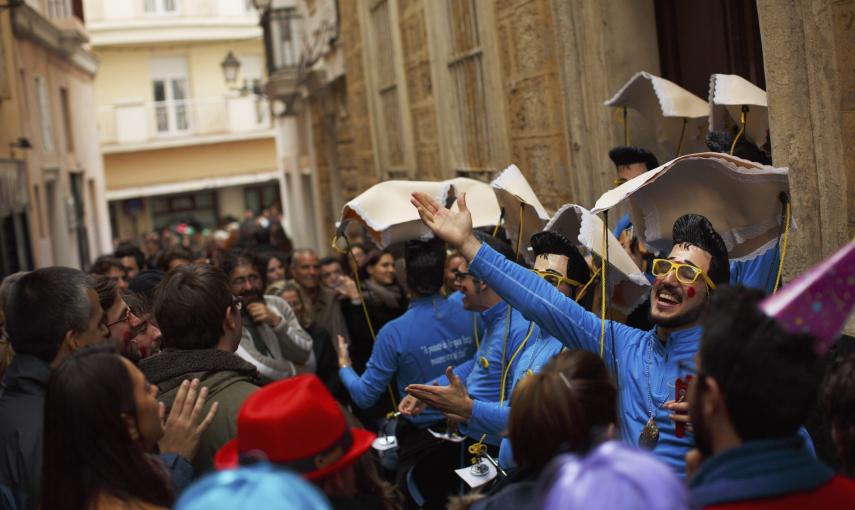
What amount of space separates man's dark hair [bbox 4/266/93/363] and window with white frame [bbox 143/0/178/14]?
30.8 meters

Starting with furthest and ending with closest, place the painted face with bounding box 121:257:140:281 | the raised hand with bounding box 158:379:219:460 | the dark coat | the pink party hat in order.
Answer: the painted face with bounding box 121:257:140:281 < the dark coat < the raised hand with bounding box 158:379:219:460 < the pink party hat

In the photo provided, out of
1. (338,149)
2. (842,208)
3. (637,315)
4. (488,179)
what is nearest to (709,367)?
(842,208)

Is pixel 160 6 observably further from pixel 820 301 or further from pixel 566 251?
pixel 820 301

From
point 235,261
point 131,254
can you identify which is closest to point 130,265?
point 131,254

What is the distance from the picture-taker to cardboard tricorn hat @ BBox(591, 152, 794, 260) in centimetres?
390

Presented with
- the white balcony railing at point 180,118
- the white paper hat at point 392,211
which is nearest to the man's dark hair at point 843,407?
the white paper hat at point 392,211

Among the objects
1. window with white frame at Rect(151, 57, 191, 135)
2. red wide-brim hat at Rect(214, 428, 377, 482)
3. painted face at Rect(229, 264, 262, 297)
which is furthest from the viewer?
window with white frame at Rect(151, 57, 191, 135)

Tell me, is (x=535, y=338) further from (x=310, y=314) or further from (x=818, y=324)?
(x=310, y=314)

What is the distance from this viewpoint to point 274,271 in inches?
328

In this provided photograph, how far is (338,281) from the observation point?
7.77 m

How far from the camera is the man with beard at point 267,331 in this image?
580 centimetres

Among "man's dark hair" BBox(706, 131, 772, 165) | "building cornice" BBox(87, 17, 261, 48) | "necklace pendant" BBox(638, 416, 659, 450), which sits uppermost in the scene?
"building cornice" BBox(87, 17, 261, 48)

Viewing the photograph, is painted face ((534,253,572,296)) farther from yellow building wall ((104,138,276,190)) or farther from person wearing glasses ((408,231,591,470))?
yellow building wall ((104,138,276,190))

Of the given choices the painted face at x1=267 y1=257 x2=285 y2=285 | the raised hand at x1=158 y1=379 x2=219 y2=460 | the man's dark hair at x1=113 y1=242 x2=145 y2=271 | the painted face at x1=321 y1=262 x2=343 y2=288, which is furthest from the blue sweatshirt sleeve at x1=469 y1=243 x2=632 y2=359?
the man's dark hair at x1=113 y1=242 x2=145 y2=271
